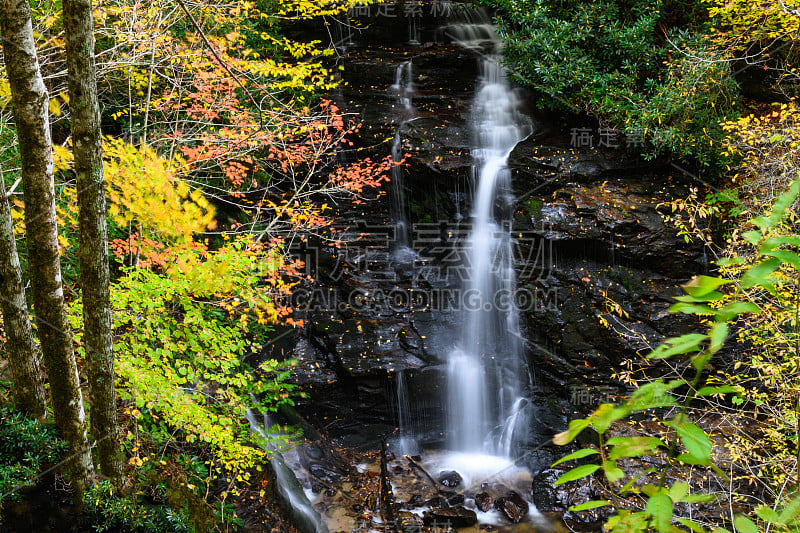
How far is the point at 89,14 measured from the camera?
3244 mm

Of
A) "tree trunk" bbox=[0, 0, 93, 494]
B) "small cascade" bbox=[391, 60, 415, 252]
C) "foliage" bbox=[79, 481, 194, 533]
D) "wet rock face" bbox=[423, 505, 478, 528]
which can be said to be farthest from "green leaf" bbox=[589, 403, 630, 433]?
"small cascade" bbox=[391, 60, 415, 252]

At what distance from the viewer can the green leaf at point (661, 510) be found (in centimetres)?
83

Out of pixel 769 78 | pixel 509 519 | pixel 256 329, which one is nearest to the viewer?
pixel 509 519

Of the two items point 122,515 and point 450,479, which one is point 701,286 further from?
point 450,479

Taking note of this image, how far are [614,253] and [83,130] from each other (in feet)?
26.0

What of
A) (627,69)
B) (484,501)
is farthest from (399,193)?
(484,501)

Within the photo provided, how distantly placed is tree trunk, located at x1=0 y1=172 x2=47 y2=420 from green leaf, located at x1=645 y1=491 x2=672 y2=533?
14.9 feet

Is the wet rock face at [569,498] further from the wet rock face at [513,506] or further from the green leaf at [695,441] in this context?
the green leaf at [695,441]

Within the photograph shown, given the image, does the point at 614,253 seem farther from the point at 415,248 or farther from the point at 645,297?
the point at 415,248

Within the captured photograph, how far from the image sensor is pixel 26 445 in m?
4.34

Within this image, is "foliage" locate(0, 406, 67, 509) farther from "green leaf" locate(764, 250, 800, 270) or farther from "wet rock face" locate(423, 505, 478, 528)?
"green leaf" locate(764, 250, 800, 270)

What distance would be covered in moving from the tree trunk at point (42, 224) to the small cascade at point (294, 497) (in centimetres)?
227

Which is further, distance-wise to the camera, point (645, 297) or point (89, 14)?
point (645, 297)

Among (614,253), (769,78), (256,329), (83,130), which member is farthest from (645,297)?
(83,130)
